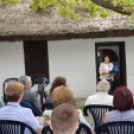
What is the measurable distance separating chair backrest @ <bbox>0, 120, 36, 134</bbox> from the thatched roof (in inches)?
158

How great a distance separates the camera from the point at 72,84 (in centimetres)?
645

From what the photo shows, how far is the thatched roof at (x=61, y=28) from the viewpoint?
5.79 m

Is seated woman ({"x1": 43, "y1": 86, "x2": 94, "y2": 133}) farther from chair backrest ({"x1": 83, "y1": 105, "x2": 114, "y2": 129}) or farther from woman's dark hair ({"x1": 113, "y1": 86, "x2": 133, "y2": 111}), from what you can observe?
woman's dark hair ({"x1": 113, "y1": 86, "x2": 133, "y2": 111})

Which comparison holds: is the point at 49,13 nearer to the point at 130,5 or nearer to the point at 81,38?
the point at 81,38

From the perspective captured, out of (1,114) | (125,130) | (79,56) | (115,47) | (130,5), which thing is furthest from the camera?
(115,47)

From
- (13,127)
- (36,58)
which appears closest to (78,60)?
(36,58)

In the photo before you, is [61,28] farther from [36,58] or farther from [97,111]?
[97,111]

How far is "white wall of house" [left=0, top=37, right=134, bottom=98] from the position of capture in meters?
6.32

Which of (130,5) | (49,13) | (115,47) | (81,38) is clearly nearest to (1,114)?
(130,5)

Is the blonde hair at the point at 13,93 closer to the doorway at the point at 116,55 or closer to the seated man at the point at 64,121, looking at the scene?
the seated man at the point at 64,121

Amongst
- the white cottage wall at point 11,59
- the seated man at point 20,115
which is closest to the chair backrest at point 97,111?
the seated man at point 20,115

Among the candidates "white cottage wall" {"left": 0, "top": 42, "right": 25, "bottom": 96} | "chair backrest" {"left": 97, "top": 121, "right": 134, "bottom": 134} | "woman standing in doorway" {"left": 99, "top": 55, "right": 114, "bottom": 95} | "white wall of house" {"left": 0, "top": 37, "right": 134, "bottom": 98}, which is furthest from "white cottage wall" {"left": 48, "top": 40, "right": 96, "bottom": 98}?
"chair backrest" {"left": 97, "top": 121, "right": 134, "bottom": 134}

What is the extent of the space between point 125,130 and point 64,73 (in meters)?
4.50

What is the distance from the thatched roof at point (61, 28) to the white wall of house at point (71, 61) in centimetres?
47
